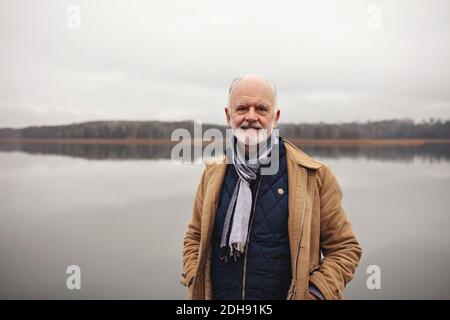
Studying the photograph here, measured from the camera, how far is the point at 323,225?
196 cm

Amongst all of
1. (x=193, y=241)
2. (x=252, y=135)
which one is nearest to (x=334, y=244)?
(x=252, y=135)

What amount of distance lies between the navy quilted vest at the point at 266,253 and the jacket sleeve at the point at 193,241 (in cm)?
27

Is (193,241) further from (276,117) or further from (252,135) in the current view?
(276,117)

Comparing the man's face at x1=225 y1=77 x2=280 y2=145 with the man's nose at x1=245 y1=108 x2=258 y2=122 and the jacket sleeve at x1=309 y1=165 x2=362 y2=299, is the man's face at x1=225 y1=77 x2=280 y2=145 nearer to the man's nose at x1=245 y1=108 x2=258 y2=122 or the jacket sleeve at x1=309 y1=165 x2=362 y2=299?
the man's nose at x1=245 y1=108 x2=258 y2=122

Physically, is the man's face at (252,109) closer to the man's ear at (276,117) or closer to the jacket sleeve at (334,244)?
the man's ear at (276,117)

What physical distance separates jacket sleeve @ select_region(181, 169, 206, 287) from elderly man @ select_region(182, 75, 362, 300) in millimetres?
187

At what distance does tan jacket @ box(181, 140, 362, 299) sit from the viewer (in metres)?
1.87

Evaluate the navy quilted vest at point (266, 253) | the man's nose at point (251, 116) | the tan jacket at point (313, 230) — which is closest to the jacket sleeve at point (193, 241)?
the tan jacket at point (313, 230)

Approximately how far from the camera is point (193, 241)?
2.26 meters

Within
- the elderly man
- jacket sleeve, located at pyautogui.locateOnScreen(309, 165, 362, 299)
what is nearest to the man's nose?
the elderly man

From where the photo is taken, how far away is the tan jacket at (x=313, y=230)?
1.87 meters

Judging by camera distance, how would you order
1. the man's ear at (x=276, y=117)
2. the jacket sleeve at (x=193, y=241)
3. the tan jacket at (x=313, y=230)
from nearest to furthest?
the tan jacket at (x=313, y=230) → the man's ear at (x=276, y=117) → the jacket sleeve at (x=193, y=241)
